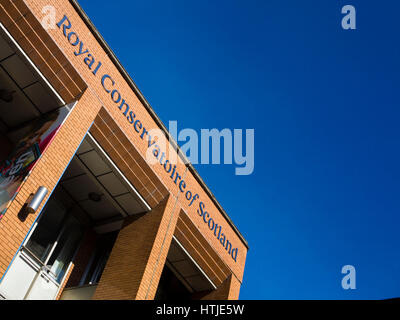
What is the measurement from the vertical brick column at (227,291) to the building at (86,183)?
0.04 m

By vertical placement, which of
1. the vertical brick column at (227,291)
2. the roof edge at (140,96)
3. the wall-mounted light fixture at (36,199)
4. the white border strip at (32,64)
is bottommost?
the wall-mounted light fixture at (36,199)

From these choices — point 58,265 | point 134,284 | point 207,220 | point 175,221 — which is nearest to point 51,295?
point 58,265

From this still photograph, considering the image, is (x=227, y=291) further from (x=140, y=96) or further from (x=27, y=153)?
(x=27, y=153)

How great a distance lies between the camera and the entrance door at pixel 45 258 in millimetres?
12625

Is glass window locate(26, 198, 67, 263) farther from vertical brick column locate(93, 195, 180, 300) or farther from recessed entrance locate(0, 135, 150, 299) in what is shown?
vertical brick column locate(93, 195, 180, 300)

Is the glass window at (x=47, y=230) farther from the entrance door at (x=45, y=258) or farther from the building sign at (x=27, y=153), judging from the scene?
the building sign at (x=27, y=153)

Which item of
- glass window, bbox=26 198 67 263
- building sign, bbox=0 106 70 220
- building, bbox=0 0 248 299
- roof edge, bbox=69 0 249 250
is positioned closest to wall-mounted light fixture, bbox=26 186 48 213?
building, bbox=0 0 248 299

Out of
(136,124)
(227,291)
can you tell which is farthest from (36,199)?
(227,291)

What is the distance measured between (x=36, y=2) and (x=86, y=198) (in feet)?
21.2

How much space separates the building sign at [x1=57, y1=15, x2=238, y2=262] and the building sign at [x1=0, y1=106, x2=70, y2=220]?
1.57 metres

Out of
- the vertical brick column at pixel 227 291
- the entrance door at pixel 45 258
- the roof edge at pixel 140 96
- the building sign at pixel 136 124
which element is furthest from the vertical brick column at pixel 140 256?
the vertical brick column at pixel 227 291

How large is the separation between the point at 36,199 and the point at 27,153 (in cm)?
173

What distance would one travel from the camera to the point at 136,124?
14062mm
